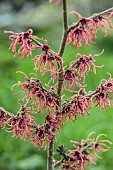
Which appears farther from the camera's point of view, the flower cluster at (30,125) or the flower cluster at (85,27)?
the flower cluster at (30,125)

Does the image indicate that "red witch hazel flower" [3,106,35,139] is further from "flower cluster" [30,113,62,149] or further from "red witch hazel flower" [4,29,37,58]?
"red witch hazel flower" [4,29,37,58]

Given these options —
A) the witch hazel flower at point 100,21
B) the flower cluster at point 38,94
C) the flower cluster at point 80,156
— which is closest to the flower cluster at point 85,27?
the witch hazel flower at point 100,21

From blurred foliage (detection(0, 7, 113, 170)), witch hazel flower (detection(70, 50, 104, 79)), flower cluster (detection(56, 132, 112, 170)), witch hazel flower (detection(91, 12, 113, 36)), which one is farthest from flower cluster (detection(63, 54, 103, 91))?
blurred foliage (detection(0, 7, 113, 170))

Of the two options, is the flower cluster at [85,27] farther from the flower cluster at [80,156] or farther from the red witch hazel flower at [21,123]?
the flower cluster at [80,156]

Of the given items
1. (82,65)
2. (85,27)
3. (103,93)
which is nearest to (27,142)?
(103,93)

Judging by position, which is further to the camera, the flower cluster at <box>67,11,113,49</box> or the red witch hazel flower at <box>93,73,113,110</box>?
the red witch hazel flower at <box>93,73,113,110</box>

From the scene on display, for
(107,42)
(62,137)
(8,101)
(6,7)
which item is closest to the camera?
(62,137)

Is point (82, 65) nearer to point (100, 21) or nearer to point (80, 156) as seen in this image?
point (100, 21)

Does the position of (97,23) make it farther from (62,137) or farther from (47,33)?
(47,33)

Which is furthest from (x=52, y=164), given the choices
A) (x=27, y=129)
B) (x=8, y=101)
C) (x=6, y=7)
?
(x=6, y=7)
